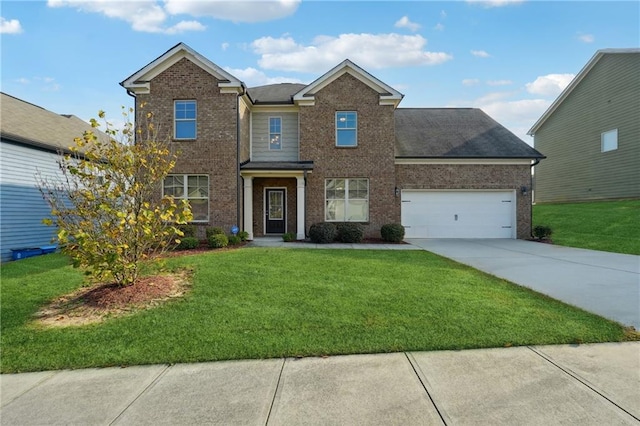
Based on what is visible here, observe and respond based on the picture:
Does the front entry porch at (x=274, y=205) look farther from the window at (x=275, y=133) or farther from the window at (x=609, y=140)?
the window at (x=609, y=140)

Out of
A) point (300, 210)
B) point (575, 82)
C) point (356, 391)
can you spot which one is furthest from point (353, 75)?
point (575, 82)

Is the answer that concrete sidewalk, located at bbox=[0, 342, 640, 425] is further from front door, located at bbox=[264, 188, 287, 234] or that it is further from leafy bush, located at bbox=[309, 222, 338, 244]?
front door, located at bbox=[264, 188, 287, 234]

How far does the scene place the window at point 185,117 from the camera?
45.8ft

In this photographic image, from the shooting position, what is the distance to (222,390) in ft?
10.7

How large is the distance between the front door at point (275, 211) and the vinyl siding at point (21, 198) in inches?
308

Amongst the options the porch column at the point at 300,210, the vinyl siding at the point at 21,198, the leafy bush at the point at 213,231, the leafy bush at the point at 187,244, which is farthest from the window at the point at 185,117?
the porch column at the point at 300,210

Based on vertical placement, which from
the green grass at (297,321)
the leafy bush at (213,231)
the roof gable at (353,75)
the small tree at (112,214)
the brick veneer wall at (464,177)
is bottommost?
the green grass at (297,321)

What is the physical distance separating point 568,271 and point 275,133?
39.3 feet

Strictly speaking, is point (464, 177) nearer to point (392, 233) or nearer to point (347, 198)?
point (392, 233)

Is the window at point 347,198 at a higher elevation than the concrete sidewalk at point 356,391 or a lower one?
higher

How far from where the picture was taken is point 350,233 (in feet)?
44.8

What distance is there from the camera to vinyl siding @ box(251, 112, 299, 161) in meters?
15.5

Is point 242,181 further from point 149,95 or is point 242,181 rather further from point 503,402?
point 503,402

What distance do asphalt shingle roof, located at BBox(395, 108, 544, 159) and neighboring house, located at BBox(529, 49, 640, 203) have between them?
27.5 ft
